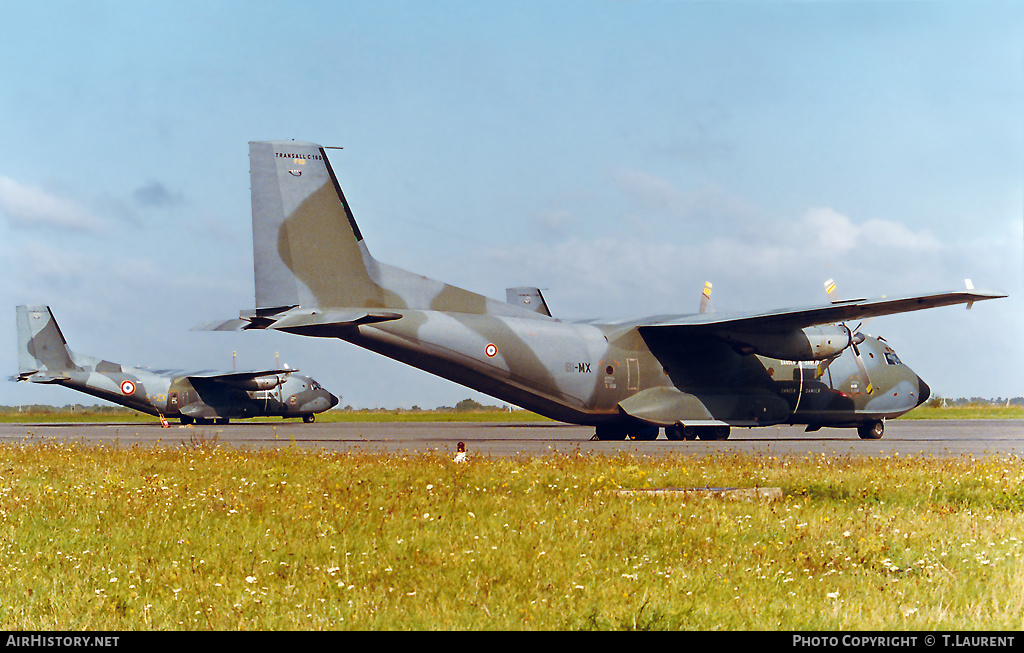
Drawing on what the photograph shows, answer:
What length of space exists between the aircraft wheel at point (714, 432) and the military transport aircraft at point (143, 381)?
2865cm

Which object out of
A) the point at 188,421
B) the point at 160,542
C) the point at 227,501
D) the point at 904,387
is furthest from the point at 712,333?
the point at 188,421

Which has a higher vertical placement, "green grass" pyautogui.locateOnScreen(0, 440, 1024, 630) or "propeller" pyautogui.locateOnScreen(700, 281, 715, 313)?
"propeller" pyautogui.locateOnScreen(700, 281, 715, 313)

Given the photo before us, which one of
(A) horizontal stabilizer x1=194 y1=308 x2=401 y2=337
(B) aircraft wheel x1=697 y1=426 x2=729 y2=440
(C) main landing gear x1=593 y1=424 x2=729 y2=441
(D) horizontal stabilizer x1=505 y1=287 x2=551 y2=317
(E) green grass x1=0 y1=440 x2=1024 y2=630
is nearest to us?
(E) green grass x1=0 y1=440 x2=1024 y2=630

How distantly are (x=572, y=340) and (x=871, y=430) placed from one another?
11997mm

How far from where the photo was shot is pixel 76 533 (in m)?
9.93

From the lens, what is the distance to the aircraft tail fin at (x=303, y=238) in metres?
22.2

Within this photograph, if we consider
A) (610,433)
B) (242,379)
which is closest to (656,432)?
(610,433)

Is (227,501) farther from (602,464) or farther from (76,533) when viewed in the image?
(602,464)

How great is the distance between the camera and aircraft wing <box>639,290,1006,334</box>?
2386 cm

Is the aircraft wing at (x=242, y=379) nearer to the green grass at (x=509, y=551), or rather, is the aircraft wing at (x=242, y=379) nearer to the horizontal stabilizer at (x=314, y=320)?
the horizontal stabilizer at (x=314, y=320)

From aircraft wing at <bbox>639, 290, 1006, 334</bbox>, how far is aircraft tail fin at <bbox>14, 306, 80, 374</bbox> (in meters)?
34.3

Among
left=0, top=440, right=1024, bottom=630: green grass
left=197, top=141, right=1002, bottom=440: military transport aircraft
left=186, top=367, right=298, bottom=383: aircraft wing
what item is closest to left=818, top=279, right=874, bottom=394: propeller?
left=197, top=141, right=1002, bottom=440: military transport aircraft

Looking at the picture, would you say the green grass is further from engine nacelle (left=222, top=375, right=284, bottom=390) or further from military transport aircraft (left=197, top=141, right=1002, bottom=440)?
engine nacelle (left=222, top=375, right=284, bottom=390)

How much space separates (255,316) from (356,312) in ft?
8.93
